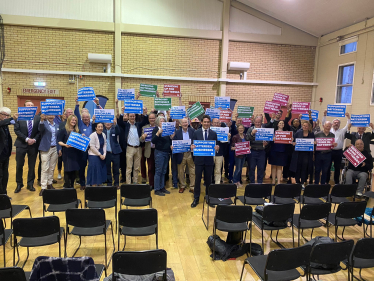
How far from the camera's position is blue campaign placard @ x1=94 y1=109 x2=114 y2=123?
5523 mm

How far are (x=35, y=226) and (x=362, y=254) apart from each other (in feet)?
12.2

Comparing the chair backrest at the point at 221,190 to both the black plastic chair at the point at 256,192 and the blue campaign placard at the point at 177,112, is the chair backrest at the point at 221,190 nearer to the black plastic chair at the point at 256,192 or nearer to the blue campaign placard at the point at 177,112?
the black plastic chair at the point at 256,192

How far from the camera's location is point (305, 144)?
20.1 feet

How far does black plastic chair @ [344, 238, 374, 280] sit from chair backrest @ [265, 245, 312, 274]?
0.67m

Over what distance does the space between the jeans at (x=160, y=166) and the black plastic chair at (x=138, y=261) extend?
3.60m

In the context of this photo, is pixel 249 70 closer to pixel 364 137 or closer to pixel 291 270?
pixel 364 137

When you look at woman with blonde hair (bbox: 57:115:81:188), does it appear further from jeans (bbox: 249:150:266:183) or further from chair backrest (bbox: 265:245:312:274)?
chair backrest (bbox: 265:245:312:274)

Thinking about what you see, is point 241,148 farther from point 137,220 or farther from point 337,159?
point 137,220

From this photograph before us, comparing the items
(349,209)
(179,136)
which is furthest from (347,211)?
(179,136)

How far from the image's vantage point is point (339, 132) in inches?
268

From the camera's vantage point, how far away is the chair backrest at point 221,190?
170 inches

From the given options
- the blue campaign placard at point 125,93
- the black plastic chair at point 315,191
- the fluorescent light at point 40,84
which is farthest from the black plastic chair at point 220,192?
the fluorescent light at point 40,84

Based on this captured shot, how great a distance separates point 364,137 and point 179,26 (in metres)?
7.89

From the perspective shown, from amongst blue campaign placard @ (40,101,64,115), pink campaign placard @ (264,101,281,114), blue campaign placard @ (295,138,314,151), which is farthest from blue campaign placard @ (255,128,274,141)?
blue campaign placard @ (40,101,64,115)
